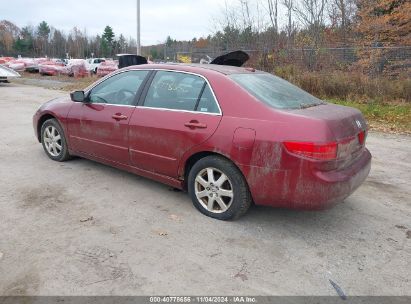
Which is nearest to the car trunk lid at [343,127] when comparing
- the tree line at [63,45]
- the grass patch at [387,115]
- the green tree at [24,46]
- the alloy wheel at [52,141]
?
the alloy wheel at [52,141]

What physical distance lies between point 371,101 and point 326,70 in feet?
8.06

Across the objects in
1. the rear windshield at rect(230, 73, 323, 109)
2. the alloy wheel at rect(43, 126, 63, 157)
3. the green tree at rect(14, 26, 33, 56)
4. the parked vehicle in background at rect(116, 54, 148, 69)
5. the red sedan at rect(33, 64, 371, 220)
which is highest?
the green tree at rect(14, 26, 33, 56)

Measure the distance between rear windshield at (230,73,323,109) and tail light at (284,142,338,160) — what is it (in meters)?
0.50

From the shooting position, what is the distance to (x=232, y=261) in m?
3.20

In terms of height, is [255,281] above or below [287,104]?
below

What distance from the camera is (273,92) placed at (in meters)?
4.09

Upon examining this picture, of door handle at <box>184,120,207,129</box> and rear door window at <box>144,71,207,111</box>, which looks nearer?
door handle at <box>184,120,207,129</box>

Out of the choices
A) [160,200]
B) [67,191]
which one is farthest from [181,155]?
[67,191]

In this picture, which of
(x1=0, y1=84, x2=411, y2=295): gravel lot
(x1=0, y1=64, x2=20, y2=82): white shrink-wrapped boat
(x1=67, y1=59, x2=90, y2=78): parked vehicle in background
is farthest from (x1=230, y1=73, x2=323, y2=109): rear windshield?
(x1=67, y1=59, x2=90, y2=78): parked vehicle in background

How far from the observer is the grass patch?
9344 millimetres

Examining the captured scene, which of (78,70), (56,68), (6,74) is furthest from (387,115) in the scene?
(56,68)

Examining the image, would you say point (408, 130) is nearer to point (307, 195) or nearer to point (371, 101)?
point (371, 101)

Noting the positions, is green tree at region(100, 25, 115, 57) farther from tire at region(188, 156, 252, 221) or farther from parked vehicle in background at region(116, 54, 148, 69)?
tire at region(188, 156, 252, 221)

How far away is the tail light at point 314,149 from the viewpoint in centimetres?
334
